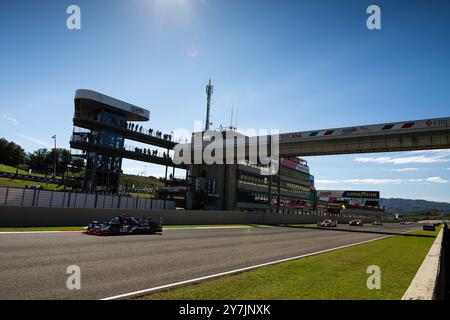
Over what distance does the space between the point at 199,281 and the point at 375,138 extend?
35032mm

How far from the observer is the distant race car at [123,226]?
1823 cm

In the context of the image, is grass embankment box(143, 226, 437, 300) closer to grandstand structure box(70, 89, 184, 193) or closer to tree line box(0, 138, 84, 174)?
grandstand structure box(70, 89, 184, 193)

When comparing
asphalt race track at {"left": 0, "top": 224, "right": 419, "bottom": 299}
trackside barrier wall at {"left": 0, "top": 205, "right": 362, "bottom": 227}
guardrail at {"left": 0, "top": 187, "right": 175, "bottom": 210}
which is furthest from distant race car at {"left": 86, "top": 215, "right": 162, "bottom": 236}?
guardrail at {"left": 0, "top": 187, "right": 175, "bottom": 210}

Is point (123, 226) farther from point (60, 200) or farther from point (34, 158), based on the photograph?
point (34, 158)

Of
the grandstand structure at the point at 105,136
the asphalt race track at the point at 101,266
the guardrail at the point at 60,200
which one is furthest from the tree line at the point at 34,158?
the asphalt race track at the point at 101,266

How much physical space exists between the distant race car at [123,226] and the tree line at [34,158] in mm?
85019

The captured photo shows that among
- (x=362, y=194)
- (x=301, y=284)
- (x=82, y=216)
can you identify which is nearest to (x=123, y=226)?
(x=82, y=216)

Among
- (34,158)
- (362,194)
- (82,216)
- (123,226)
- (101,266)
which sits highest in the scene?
(34,158)

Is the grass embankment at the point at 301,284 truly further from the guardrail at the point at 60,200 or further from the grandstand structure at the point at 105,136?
the grandstand structure at the point at 105,136

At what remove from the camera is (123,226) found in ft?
63.6

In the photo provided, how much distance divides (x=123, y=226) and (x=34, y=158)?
120 metres

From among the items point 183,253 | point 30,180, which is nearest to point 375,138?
point 183,253

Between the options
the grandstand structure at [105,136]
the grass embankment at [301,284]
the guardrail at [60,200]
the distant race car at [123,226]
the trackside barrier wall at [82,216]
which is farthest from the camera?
the grandstand structure at [105,136]

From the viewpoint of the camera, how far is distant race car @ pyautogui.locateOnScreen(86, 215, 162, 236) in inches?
718
